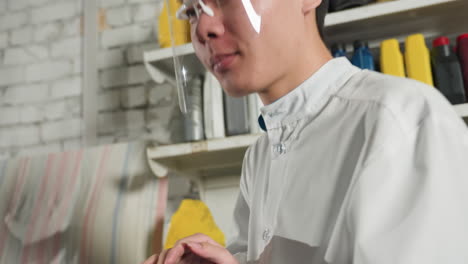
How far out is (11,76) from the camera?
187 centimetres

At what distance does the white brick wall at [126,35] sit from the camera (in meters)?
1.68

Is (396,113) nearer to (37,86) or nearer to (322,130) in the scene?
(322,130)

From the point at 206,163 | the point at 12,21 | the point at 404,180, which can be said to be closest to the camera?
the point at 404,180

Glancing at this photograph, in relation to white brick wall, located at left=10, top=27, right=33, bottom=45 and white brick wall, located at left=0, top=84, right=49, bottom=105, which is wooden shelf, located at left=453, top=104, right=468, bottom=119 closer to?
white brick wall, located at left=0, top=84, right=49, bottom=105

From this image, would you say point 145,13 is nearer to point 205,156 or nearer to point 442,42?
point 205,156

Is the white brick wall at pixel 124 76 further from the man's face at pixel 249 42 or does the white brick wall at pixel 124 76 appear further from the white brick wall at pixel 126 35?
the man's face at pixel 249 42

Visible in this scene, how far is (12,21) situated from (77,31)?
1.18 ft

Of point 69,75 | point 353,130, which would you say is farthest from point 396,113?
point 69,75

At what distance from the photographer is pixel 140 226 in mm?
1333

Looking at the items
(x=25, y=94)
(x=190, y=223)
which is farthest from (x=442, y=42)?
(x=25, y=94)

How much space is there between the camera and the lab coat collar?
0.61 m

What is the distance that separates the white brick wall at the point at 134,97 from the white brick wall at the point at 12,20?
2.19 feet

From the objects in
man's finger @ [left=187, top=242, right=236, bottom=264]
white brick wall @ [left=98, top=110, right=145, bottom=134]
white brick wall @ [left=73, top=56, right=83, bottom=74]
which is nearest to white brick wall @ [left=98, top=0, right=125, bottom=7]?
white brick wall @ [left=73, top=56, right=83, bottom=74]

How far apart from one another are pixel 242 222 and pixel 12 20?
164 cm
